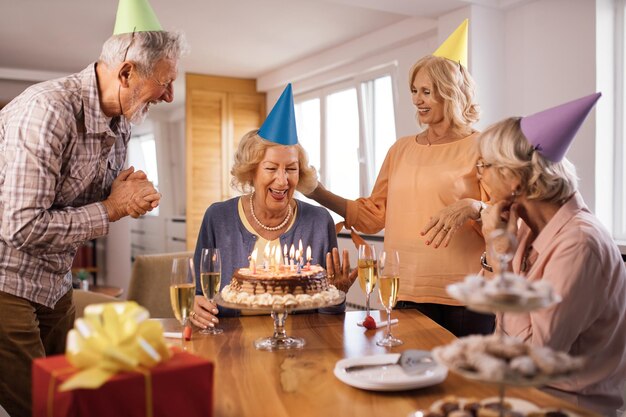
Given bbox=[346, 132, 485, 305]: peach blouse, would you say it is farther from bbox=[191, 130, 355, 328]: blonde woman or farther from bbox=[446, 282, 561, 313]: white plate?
bbox=[446, 282, 561, 313]: white plate

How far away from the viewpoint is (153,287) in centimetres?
346

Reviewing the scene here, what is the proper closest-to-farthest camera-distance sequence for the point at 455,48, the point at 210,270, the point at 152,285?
the point at 210,270
the point at 455,48
the point at 152,285

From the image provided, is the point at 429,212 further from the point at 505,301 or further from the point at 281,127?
→ the point at 505,301

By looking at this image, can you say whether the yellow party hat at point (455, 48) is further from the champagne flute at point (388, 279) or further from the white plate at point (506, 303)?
the white plate at point (506, 303)

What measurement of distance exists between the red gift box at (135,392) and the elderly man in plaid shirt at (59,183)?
60 cm

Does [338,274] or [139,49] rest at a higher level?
[139,49]

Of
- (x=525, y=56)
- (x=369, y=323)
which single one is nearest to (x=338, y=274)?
(x=369, y=323)

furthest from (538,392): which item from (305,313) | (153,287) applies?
(153,287)

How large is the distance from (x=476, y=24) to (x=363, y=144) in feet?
6.13

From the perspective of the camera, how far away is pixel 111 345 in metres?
0.95

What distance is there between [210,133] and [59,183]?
205 inches

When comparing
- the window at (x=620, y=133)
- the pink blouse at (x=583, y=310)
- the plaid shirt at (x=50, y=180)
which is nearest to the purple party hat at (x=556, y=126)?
the pink blouse at (x=583, y=310)

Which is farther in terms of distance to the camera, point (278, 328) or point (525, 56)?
point (525, 56)

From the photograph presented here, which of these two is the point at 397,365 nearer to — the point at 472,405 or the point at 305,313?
the point at 472,405
